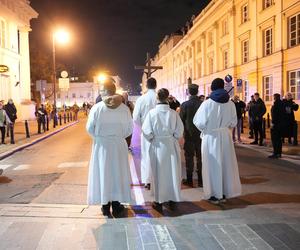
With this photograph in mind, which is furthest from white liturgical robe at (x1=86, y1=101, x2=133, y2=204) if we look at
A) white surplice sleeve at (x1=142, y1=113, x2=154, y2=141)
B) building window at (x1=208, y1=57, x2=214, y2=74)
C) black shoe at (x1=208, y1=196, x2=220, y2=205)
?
building window at (x1=208, y1=57, x2=214, y2=74)

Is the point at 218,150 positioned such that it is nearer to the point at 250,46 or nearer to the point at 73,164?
the point at 73,164

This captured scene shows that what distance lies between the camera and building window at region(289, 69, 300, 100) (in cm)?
2769

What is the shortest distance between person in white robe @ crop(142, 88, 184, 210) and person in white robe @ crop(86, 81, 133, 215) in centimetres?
50

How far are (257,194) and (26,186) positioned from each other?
4.61 m

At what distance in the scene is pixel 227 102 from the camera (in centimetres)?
741

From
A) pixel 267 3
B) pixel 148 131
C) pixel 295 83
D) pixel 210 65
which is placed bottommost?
pixel 148 131

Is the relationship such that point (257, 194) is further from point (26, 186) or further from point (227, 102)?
point (26, 186)

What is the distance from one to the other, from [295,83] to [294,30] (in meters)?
3.31

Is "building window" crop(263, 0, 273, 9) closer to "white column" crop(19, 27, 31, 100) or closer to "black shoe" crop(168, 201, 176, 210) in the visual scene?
"white column" crop(19, 27, 31, 100)

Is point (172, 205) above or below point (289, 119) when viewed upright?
below

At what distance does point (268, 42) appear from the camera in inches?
1281

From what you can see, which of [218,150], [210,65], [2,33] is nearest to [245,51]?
[210,65]

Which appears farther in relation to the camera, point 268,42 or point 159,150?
point 268,42

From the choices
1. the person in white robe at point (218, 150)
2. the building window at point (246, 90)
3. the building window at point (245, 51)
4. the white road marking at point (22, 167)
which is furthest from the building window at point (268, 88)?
the person in white robe at point (218, 150)
